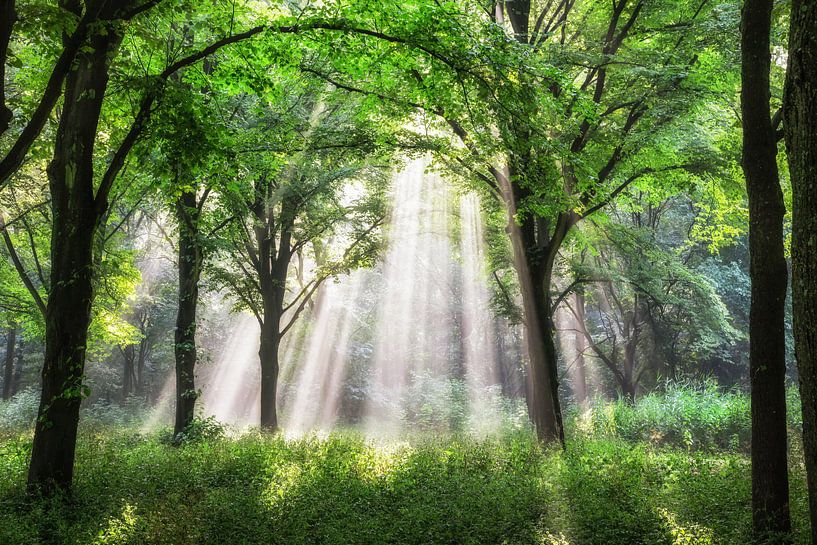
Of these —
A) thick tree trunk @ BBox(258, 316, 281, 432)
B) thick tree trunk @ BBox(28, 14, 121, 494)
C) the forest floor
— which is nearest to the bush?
thick tree trunk @ BBox(258, 316, 281, 432)

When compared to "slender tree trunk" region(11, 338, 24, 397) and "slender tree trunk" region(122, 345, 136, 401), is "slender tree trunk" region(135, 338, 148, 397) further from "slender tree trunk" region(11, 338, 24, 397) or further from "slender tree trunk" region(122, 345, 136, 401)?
"slender tree trunk" region(11, 338, 24, 397)

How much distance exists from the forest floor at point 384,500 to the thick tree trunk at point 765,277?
700mm

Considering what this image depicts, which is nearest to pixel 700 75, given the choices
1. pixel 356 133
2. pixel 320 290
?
pixel 356 133

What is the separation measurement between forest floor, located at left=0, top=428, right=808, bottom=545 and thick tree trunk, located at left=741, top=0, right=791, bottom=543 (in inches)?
27.6

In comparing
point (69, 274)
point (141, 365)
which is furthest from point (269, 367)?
point (141, 365)

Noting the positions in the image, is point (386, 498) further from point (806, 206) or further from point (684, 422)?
point (684, 422)

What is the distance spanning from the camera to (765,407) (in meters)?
6.89

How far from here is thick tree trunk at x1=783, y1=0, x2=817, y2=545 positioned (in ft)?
11.5

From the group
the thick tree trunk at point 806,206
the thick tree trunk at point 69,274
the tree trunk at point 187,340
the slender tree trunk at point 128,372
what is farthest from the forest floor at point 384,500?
the slender tree trunk at point 128,372

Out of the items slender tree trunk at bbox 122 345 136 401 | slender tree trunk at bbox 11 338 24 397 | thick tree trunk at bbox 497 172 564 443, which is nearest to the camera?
thick tree trunk at bbox 497 172 564 443

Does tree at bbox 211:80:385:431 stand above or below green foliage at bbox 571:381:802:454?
above

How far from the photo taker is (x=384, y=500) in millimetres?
8188

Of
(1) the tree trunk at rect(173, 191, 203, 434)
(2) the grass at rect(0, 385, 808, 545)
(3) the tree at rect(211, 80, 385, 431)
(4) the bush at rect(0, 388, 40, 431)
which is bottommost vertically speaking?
(4) the bush at rect(0, 388, 40, 431)

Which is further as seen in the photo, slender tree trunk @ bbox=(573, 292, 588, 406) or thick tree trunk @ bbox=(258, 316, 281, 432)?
slender tree trunk @ bbox=(573, 292, 588, 406)
